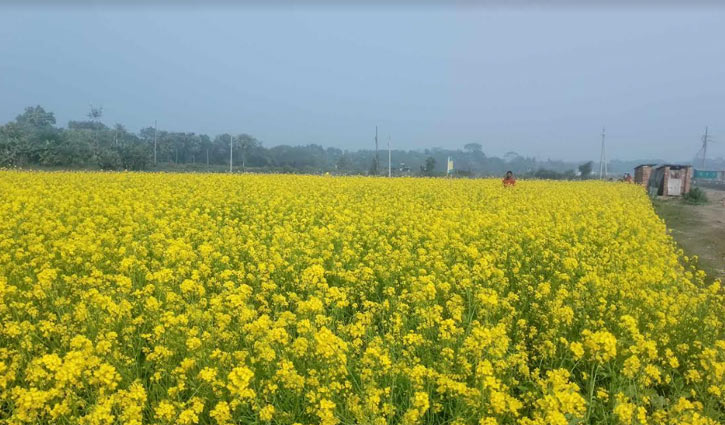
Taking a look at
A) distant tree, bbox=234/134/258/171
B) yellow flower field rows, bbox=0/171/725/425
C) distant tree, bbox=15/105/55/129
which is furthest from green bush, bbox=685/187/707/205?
distant tree, bbox=15/105/55/129

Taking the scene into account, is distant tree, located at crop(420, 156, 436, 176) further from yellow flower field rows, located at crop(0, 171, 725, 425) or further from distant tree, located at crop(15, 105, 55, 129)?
distant tree, located at crop(15, 105, 55, 129)

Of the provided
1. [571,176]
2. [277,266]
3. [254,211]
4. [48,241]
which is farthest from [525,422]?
Result: [571,176]

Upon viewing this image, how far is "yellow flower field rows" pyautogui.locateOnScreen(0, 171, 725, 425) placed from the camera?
2.91 m

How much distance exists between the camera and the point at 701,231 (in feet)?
44.7

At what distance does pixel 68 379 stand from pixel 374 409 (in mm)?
1762

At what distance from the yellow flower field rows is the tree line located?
1540 inches

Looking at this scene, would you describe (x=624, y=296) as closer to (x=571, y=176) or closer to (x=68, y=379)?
(x=68, y=379)

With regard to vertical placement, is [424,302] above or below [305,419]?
above

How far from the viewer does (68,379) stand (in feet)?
9.27

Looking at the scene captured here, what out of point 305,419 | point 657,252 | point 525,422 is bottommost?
point 305,419

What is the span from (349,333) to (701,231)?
13.6 metres

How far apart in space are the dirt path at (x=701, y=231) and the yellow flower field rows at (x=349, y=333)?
8.92ft

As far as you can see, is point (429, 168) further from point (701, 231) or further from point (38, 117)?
point (38, 117)

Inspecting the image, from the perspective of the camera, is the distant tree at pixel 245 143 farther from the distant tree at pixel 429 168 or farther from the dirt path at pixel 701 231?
the dirt path at pixel 701 231
